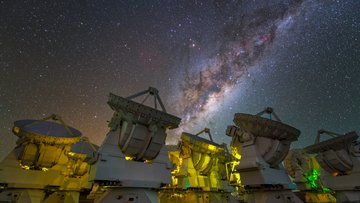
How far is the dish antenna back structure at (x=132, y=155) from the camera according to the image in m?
9.46

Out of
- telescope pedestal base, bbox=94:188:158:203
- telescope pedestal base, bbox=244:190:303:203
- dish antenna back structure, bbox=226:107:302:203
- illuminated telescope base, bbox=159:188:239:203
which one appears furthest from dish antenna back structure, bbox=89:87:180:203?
illuminated telescope base, bbox=159:188:239:203

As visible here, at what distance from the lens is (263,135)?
1375cm

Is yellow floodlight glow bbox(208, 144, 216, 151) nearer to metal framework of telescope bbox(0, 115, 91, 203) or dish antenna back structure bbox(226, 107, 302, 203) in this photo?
dish antenna back structure bbox(226, 107, 302, 203)

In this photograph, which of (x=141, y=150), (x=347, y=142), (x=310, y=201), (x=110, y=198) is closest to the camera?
(x=110, y=198)

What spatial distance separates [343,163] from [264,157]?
7871mm

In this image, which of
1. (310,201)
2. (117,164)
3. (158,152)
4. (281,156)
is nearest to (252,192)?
(281,156)

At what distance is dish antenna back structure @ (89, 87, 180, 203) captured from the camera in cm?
946

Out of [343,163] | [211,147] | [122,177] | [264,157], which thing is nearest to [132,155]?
[122,177]

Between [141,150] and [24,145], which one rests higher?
[24,145]

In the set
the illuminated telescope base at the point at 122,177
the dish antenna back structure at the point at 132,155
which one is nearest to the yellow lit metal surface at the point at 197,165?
the dish antenna back structure at the point at 132,155

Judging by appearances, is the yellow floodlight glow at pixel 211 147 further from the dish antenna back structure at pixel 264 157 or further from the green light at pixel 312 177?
the green light at pixel 312 177

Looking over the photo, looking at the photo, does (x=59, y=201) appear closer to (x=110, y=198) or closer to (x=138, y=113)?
(x=110, y=198)

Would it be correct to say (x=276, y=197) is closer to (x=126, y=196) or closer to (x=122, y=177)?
(x=126, y=196)

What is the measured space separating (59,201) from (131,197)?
13282 millimetres
